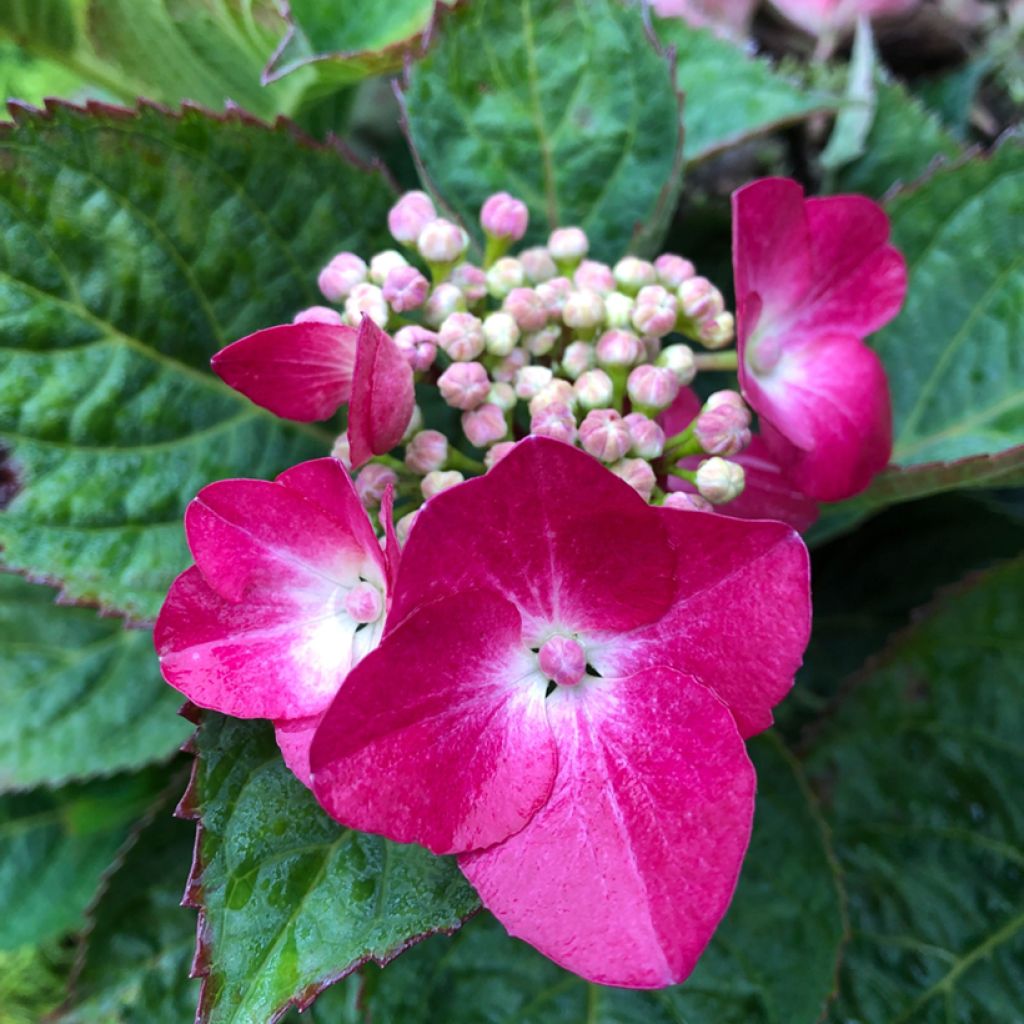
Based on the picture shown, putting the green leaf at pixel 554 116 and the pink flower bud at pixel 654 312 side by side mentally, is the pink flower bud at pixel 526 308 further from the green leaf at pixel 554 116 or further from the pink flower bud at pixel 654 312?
the green leaf at pixel 554 116

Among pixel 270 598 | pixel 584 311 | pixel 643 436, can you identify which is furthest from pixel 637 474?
pixel 270 598

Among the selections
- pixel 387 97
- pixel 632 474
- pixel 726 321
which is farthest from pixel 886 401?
pixel 387 97

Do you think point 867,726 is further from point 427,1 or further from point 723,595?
point 427,1

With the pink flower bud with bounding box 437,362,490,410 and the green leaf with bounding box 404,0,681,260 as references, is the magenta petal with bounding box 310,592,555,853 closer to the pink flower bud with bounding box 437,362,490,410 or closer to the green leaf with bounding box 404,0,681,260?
the pink flower bud with bounding box 437,362,490,410

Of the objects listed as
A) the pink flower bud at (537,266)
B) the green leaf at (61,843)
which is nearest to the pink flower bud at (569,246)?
the pink flower bud at (537,266)

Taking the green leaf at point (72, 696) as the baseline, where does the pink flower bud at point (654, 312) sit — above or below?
above

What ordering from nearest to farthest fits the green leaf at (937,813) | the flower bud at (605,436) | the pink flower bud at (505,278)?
the flower bud at (605,436) → the pink flower bud at (505,278) → the green leaf at (937,813)

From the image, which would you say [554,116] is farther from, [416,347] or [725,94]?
[416,347]
